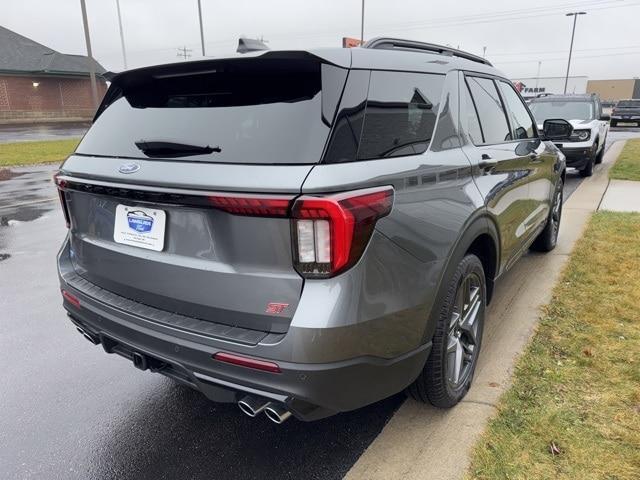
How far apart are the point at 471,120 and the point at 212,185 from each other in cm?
174

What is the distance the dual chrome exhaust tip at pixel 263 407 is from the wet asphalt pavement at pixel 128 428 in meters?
0.55

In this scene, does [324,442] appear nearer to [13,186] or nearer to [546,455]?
[546,455]

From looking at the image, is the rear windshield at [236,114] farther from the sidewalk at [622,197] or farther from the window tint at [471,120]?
the sidewalk at [622,197]

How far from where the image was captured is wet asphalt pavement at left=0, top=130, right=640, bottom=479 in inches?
96.9

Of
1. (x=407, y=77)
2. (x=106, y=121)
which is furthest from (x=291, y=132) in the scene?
(x=106, y=121)

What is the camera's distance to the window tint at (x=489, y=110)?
3168mm

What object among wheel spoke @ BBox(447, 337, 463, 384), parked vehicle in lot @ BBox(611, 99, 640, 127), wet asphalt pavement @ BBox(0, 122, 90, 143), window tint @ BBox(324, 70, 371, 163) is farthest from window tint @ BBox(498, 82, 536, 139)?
parked vehicle in lot @ BBox(611, 99, 640, 127)

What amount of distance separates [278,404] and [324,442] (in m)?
0.77

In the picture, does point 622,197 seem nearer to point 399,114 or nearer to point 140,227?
point 399,114

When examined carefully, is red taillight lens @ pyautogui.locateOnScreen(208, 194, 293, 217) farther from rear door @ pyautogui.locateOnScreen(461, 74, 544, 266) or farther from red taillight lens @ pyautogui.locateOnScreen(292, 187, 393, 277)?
rear door @ pyautogui.locateOnScreen(461, 74, 544, 266)

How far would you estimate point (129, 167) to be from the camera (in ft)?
7.37

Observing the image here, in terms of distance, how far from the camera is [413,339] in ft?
7.32

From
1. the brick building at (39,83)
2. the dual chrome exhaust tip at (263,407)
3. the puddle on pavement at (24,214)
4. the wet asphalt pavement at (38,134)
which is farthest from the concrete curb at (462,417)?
the brick building at (39,83)

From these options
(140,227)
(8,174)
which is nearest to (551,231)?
(140,227)
